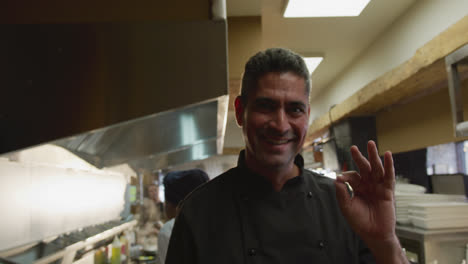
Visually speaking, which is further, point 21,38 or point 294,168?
point 294,168

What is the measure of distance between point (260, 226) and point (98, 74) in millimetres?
726

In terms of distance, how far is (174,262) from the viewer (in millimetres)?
1110

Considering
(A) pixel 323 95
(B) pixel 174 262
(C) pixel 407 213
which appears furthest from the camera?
(A) pixel 323 95

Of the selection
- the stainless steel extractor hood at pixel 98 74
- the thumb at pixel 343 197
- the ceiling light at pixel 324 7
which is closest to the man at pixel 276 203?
the thumb at pixel 343 197

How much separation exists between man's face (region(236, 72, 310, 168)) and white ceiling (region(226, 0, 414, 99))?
200cm

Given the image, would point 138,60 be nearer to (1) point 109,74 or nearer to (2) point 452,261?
(1) point 109,74

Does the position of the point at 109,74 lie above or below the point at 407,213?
above

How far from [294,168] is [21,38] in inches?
39.0

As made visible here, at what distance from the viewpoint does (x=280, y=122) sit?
1.09m

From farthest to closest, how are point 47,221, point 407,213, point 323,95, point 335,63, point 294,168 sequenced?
point 323,95 < point 335,63 < point 407,213 < point 47,221 < point 294,168

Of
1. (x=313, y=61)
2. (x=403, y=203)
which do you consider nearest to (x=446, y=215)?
(x=403, y=203)

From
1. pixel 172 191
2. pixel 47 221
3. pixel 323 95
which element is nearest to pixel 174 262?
pixel 47 221

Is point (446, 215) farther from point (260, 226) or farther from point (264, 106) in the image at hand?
point (264, 106)

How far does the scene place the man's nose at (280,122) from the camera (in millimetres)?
1085
